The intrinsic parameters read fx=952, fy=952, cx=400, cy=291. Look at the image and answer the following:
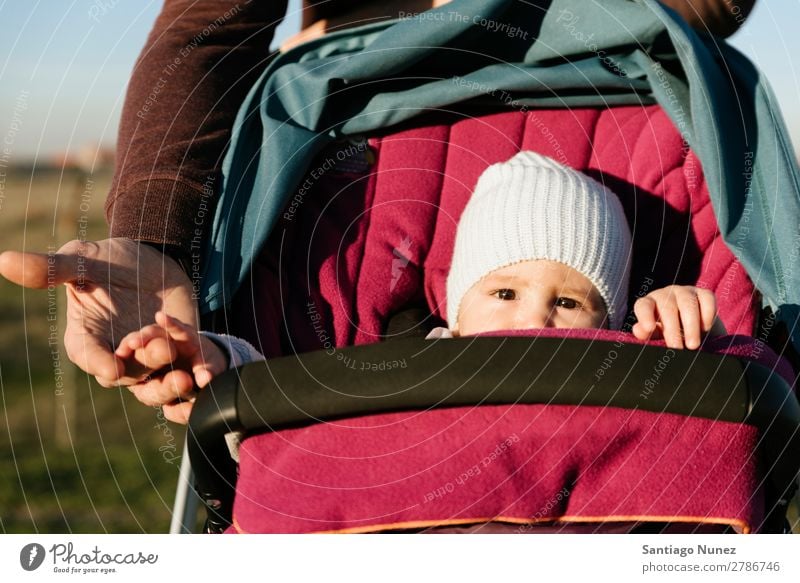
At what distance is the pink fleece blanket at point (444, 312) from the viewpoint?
852 millimetres

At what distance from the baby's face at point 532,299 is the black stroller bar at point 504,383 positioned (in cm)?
31

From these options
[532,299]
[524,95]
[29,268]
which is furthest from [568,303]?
[29,268]

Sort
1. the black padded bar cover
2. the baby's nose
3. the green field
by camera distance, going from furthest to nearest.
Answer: the green field
the baby's nose
the black padded bar cover

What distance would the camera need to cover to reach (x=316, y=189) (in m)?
1.32

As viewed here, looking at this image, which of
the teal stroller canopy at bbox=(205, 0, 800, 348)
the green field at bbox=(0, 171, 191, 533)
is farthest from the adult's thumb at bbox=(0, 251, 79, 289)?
the green field at bbox=(0, 171, 191, 533)

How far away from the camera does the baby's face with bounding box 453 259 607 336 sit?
117 centimetres

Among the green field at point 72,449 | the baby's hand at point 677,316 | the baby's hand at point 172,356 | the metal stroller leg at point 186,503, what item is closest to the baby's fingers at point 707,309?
the baby's hand at point 677,316

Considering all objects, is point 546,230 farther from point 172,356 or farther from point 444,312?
point 172,356

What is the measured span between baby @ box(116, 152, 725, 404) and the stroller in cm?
7

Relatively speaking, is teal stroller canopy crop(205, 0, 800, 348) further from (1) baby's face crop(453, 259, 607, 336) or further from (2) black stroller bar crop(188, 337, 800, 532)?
(2) black stroller bar crop(188, 337, 800, 532)

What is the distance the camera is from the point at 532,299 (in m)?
1.18

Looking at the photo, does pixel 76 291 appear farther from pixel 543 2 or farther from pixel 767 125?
pixel 767 125

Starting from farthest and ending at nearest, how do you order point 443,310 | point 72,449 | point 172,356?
point 72,449
point 443,310
point 172,356

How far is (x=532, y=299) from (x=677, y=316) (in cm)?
21
